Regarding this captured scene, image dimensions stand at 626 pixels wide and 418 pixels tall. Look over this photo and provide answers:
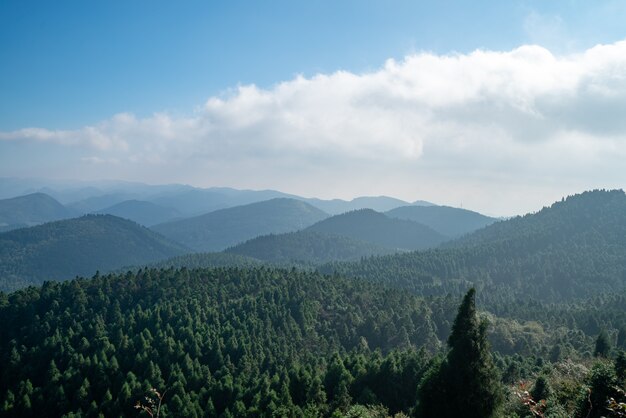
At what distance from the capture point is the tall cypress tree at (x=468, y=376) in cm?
2544

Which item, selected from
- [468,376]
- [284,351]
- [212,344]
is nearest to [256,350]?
[284,351]

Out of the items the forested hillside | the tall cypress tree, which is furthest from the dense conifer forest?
the forested hillside

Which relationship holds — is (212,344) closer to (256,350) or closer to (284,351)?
(256,350)

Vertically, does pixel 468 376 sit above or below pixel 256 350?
above

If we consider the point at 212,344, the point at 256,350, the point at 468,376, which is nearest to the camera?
the point at 468,376

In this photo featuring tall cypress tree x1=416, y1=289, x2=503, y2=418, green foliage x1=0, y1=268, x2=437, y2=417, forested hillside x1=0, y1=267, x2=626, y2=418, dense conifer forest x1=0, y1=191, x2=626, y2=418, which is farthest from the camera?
green foliage x1=0, y1=268, x2=437, y2=417

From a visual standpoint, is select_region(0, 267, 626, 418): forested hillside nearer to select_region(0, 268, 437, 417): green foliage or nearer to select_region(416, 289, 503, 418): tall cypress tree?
select_region(416, 289, 503, 418): tall cypress tree

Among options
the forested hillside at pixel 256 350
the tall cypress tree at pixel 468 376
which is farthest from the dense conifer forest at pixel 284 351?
the forested hillside at pixel 256 350

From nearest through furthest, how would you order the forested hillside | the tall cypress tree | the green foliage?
1. the tall cypress tree
2. the forested hillside
3. the green foliage

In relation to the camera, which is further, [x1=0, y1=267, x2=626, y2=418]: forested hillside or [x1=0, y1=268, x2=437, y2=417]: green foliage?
[x1=0, y1=268, x2=437, y2=417]: green foliage

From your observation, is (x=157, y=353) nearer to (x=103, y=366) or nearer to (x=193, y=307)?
(x=103, y=366)

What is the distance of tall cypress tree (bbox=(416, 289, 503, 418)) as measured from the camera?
1001 inches

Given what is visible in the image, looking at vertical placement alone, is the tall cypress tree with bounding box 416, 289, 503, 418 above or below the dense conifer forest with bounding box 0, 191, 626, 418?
above

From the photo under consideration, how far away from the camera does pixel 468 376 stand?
25719 mm
